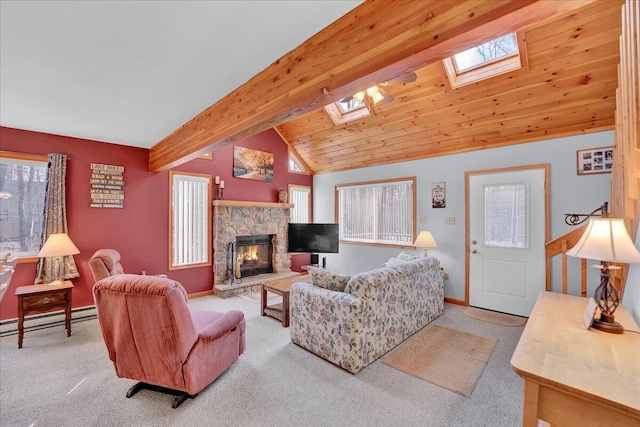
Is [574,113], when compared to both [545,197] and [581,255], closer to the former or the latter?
[545,197]

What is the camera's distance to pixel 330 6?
56.5 inches

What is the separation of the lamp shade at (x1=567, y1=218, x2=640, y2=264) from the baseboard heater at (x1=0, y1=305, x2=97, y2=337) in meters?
5.28

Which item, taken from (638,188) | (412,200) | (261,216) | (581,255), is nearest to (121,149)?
(261,216)

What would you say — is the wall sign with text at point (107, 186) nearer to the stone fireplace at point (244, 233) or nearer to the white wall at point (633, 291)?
the stone fireplace at point (244, 233)

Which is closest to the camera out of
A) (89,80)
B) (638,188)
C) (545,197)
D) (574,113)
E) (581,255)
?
(581,255)

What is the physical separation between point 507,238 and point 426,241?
43.4 inches

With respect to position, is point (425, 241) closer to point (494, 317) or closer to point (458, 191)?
point (458, 191)

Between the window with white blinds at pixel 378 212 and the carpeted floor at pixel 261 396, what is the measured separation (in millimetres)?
2656

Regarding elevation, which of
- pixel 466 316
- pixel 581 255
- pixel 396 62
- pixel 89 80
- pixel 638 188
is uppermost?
pixel 89 80

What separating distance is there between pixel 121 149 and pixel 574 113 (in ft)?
20.0

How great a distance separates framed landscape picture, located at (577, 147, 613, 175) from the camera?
10.7 ft

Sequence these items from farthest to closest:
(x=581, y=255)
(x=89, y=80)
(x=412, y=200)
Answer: (x=412, y=200) < (x=89, y=80) < (x=581, y=255)

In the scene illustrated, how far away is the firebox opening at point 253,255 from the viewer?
5250 mm

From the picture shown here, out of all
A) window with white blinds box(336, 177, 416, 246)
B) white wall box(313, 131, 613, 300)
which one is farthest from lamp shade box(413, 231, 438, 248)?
window with white blinds box(336, 177, 416, 246)
